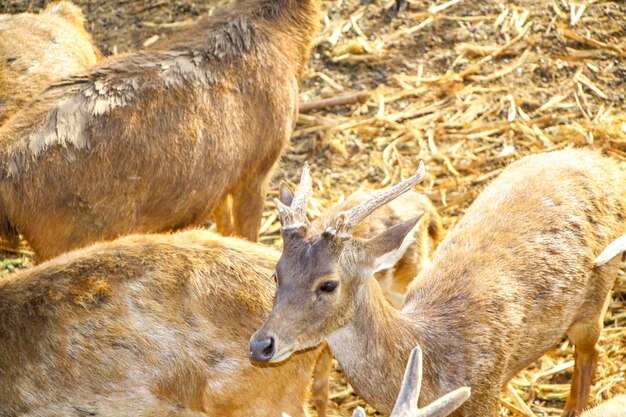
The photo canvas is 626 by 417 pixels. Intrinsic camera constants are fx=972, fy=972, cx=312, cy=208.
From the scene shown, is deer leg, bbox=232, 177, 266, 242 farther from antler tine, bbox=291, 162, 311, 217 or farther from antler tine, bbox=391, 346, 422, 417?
Result: antler tine, bbox=391, 346, 422, 417

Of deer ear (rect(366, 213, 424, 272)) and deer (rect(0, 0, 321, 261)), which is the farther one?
deer (rect(0, 0, 321, 261))

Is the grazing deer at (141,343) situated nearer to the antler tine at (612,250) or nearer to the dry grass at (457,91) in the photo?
the antler tine at (612,250)

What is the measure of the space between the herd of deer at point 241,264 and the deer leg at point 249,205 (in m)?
0.01

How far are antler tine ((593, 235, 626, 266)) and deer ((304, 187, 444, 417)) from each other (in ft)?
4.93

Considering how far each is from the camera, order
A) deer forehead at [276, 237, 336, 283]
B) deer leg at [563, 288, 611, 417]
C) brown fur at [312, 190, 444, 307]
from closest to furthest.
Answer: deer forehead at [276, 237, 336, 283]
deer leg at [563, 288, 611, 417]
brown fur at [312, 190, 444, 307]

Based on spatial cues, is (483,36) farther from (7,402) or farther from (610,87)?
(7,402)

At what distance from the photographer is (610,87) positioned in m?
10.5

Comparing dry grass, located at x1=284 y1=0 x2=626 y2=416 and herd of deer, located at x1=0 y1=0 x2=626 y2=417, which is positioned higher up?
herd of deer, located at x1=0 y1=0 x2=626 y2=417

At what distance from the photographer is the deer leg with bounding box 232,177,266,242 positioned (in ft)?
26.9

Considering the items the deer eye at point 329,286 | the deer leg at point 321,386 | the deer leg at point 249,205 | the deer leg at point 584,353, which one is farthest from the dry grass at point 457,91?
the deer eye at point 329,286

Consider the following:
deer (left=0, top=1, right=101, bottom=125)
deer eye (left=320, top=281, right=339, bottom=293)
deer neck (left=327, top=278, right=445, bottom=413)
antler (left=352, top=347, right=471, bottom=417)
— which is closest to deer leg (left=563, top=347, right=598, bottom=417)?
deer neck (left=327, top=278, right=445, bottom=413)

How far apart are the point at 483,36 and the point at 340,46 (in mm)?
1667

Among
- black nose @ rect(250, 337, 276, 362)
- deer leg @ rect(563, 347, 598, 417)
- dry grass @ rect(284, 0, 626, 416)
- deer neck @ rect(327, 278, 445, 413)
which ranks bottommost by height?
deer leg @ rect(563, 347, 598, 417)

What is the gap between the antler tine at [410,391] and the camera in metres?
4.48
